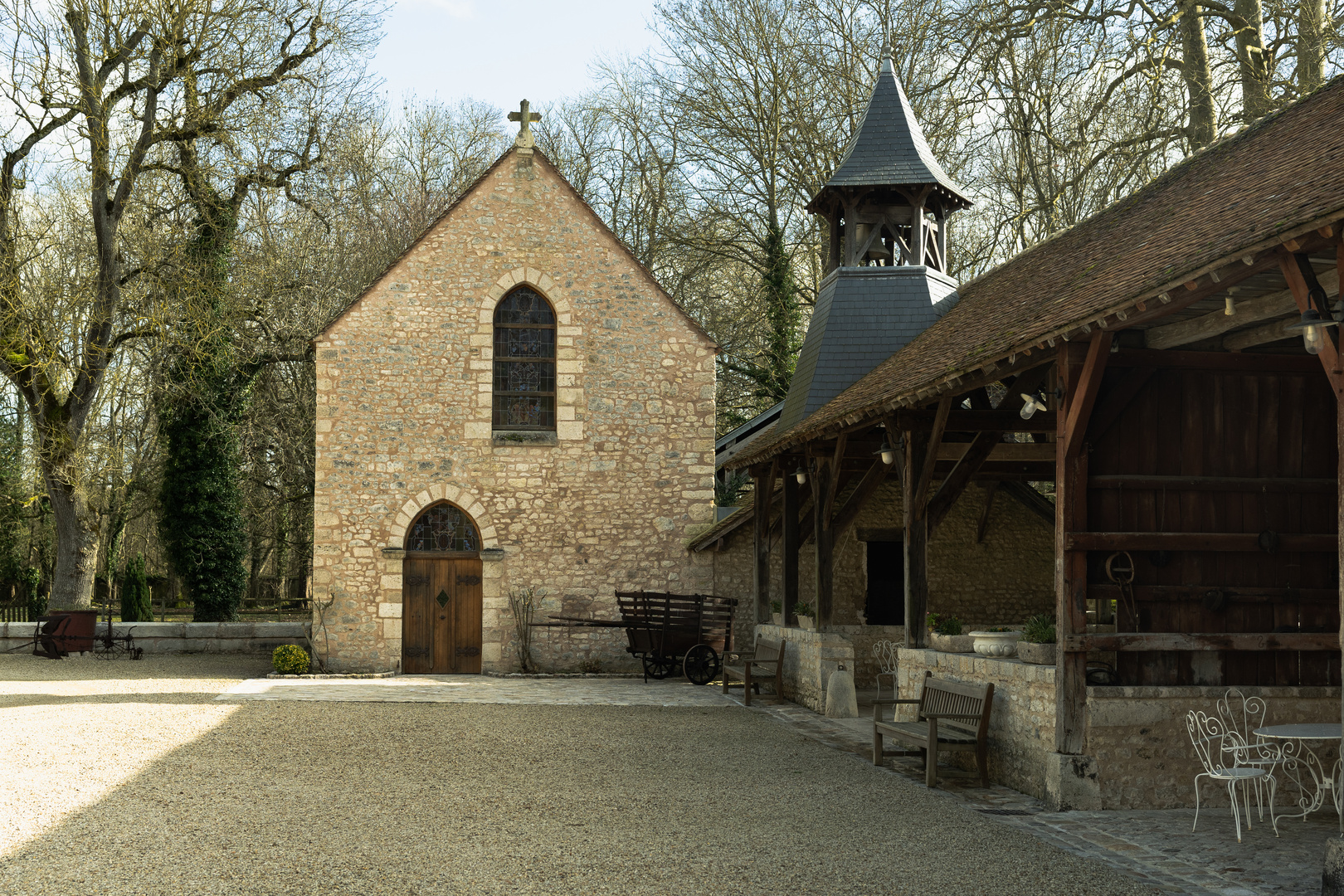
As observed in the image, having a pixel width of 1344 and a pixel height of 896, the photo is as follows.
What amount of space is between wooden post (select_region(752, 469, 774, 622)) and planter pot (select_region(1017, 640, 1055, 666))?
673 centimetres

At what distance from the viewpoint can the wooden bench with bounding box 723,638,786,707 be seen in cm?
1211

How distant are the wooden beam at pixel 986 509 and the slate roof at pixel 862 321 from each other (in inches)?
87.5

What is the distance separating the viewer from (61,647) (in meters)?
16.1

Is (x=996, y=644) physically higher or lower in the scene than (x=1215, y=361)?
lower

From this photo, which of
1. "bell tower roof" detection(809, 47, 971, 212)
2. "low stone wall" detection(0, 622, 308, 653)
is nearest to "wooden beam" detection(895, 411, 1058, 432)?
"bell tower roof" detection(809, 47, 971, 212)

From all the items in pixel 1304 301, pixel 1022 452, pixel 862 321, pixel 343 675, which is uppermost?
pixel 862 321

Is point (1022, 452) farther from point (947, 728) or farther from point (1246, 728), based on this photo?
point (1246, 728)

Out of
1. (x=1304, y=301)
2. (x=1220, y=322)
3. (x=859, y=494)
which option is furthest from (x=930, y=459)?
(x=1304, y=301)

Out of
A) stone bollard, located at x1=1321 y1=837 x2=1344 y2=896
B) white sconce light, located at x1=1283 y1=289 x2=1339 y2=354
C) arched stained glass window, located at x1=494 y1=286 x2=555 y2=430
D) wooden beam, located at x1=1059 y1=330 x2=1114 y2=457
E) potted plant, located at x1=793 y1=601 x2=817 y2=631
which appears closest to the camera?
stone bollard, located at x1=1321 y1=837 x2=1344 y2=896

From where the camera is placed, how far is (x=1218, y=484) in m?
7.07

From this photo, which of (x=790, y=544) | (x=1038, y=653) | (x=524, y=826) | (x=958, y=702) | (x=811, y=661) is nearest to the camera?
(x=524, y=826)

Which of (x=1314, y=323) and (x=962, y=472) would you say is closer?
(x=1314, y=323)

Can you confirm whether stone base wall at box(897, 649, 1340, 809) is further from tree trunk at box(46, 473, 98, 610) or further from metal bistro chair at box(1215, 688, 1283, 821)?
tree trunk at box(46, 473, 98, 610)

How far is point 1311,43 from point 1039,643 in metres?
7.80
